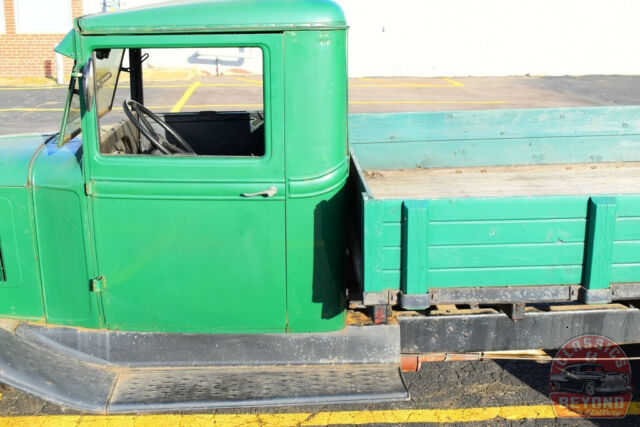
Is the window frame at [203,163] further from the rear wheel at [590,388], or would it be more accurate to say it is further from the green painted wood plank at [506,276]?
the rear wheel at [590,388]

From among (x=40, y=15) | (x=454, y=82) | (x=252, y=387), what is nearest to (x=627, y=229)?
(x=252, y=387)

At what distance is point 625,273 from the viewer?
307 centimetres

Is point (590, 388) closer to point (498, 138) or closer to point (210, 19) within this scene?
point (498, 138)

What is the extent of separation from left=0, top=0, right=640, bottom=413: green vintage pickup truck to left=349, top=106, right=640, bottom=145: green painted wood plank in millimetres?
918

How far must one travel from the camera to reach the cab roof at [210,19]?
305 cm

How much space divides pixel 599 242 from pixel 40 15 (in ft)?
60.8

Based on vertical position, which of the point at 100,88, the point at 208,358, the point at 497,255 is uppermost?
the point at 100,88

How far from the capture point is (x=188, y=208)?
324 cm

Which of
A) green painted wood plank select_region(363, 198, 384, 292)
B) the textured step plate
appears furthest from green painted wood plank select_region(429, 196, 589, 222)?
the textured step plate

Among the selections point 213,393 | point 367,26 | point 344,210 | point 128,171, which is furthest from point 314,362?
point 367,26

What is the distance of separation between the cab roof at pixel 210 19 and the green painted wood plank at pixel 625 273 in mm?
1707

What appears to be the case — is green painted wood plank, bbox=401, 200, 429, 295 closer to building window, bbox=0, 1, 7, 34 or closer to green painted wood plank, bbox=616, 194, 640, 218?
green painted wood plank, bbox=616, 194, 640, 218

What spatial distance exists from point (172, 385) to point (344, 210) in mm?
1204

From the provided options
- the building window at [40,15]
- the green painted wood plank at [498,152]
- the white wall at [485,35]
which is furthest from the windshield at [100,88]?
the building window at [40,15]
